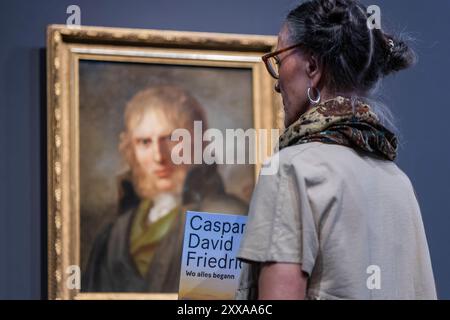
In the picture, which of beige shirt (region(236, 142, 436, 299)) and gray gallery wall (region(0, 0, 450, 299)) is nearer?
beige shirt (region(236, 142, 436, 299))

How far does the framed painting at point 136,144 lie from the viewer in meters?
2.88

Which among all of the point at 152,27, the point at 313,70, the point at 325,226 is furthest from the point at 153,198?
the point at 325,226

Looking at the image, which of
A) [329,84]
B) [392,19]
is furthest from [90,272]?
[392,19]

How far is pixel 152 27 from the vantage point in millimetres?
3092

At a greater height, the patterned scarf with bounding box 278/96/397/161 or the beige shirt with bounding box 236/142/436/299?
the patterned scarf with bounding box 278/96/397/161

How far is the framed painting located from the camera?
288 cm

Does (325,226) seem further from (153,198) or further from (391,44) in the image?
(153,198)

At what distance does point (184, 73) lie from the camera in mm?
3076

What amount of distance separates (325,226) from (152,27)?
1.65 metres

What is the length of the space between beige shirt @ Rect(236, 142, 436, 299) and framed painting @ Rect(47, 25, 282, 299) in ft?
4.26

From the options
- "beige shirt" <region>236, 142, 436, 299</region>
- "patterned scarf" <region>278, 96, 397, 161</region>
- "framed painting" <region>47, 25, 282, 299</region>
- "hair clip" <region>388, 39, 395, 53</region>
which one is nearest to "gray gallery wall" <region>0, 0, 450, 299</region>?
"framed painting" <region>47, 25, 282, 299</region>

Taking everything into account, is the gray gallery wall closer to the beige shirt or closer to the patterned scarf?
the patterned scarf
